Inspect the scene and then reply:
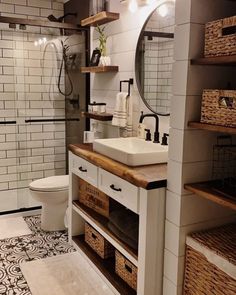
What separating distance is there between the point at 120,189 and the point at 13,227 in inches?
69.9

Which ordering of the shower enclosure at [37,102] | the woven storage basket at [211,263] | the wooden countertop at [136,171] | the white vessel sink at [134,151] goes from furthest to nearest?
the shower enclosure at [37,102] < the white vessel sink at [134,151] < the wooden countertop at [136,171] < the woven storage basket at [211,263]

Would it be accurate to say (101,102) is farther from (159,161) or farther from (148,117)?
(159,161)

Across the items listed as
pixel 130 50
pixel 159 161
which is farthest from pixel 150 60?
pixel 159 161

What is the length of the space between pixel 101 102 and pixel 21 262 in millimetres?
1637

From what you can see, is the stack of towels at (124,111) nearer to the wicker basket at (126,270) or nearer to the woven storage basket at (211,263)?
the wicker basket at (126,270)

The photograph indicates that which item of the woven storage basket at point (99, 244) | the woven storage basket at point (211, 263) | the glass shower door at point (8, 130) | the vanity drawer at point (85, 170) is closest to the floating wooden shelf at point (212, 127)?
the woven storage basket at point (211, 263)

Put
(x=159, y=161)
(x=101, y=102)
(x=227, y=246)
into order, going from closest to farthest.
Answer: (x=227, y=246) → (x=159, y=161) → (x=101, y=102)

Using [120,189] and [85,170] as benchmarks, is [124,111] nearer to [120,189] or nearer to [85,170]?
[85,170]

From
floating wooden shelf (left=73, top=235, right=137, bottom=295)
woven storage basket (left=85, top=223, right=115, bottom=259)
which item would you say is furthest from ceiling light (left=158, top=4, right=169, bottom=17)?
floating wooden shelf (left=73, top=235, right=137, bottom=295)

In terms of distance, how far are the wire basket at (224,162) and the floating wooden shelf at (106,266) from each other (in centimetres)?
94

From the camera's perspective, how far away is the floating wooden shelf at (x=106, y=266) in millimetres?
2119

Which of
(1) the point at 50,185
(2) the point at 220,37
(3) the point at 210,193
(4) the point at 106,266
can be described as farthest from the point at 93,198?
(2) the point at 220,37

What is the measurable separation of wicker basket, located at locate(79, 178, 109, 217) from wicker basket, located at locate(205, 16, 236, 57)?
1.36 m

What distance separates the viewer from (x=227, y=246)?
1586 mm
